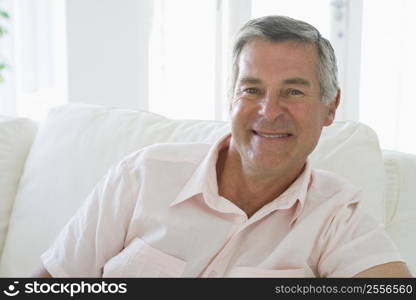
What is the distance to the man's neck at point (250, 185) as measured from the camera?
1.26m

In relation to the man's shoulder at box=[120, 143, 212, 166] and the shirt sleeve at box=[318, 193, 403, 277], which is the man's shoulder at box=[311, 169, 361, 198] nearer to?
the shirt sleeve at box=[318, 193, 403, 277]

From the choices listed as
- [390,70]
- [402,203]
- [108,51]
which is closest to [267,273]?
[402,203]

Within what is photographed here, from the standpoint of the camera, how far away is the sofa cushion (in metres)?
1.70

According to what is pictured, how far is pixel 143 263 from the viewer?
1.23 metres

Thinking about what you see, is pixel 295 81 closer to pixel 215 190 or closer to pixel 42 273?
pixel 215 190

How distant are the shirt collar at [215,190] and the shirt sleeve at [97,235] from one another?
11 cm

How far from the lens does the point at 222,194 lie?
50.5 inches

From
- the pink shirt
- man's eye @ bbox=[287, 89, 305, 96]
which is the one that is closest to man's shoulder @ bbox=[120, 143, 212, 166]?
the pink shirt

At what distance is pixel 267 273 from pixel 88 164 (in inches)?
25.0

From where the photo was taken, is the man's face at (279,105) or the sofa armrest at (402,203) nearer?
the man's face at (279,105)

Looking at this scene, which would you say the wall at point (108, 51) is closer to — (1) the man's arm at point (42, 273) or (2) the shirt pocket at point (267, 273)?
(1) the man's arm at point (42, 273)

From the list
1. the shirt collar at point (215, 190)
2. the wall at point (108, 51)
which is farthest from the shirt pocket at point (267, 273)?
the wall at point (108, 51)

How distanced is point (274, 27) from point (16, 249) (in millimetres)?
899

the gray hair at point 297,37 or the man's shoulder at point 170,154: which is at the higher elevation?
the gray hair at point 297,37
